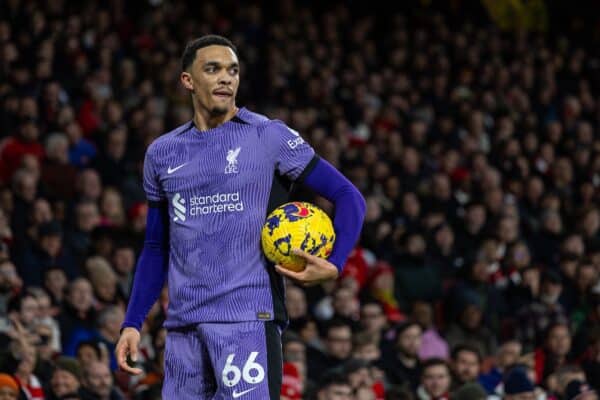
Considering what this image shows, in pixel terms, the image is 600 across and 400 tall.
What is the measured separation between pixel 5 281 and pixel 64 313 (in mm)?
509

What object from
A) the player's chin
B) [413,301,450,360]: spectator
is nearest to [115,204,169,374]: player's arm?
the player's chin

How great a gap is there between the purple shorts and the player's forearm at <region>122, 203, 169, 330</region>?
0.29 metres

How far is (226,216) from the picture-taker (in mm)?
4559

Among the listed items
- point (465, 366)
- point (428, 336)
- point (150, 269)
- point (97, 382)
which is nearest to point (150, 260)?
point (150, 269)

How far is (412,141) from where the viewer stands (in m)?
14.2

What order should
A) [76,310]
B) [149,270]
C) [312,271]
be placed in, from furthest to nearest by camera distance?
[76,310], [149,270], [312,271]

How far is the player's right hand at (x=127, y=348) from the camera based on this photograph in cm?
470

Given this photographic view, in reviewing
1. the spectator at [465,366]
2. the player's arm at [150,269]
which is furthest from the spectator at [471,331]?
the player's arm at [150,269]

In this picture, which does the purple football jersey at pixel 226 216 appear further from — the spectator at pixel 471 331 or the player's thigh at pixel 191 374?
the spectator at pixel 471 331

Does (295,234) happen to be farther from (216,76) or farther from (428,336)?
(428,336)

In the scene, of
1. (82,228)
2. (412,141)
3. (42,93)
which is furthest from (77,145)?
(412,141)

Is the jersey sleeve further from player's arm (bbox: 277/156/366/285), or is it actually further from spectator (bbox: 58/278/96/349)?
spectator (bbox: 58/278/96/349)

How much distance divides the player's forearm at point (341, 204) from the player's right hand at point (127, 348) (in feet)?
2.69

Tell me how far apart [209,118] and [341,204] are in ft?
1.91
